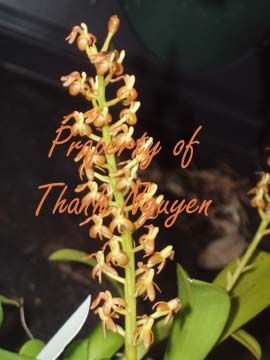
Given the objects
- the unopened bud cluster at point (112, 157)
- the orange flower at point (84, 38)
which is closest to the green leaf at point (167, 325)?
the unopened bud cluster at point (112, 157)

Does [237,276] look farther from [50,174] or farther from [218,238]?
[50,174]

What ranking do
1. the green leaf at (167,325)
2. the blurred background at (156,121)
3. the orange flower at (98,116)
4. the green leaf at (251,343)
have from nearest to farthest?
the orange flower at (98,116)
the green leaf at (167,325)
the green leaf at (251,343)
the blurred background at (156,121)

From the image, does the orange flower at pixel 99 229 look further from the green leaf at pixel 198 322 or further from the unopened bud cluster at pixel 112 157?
the green leaf at pixel 198 322

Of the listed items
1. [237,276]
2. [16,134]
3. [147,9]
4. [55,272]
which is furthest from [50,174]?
[237,276]

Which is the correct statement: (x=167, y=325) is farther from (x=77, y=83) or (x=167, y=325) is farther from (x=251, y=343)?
(x=77, y=83)

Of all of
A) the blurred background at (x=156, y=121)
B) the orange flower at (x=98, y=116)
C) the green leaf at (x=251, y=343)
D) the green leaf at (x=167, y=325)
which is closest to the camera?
the orange flower at (x=98, y=116)

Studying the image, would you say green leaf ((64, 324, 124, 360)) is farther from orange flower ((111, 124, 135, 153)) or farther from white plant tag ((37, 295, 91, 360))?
orange flower ((111, 124, 135, 153))
